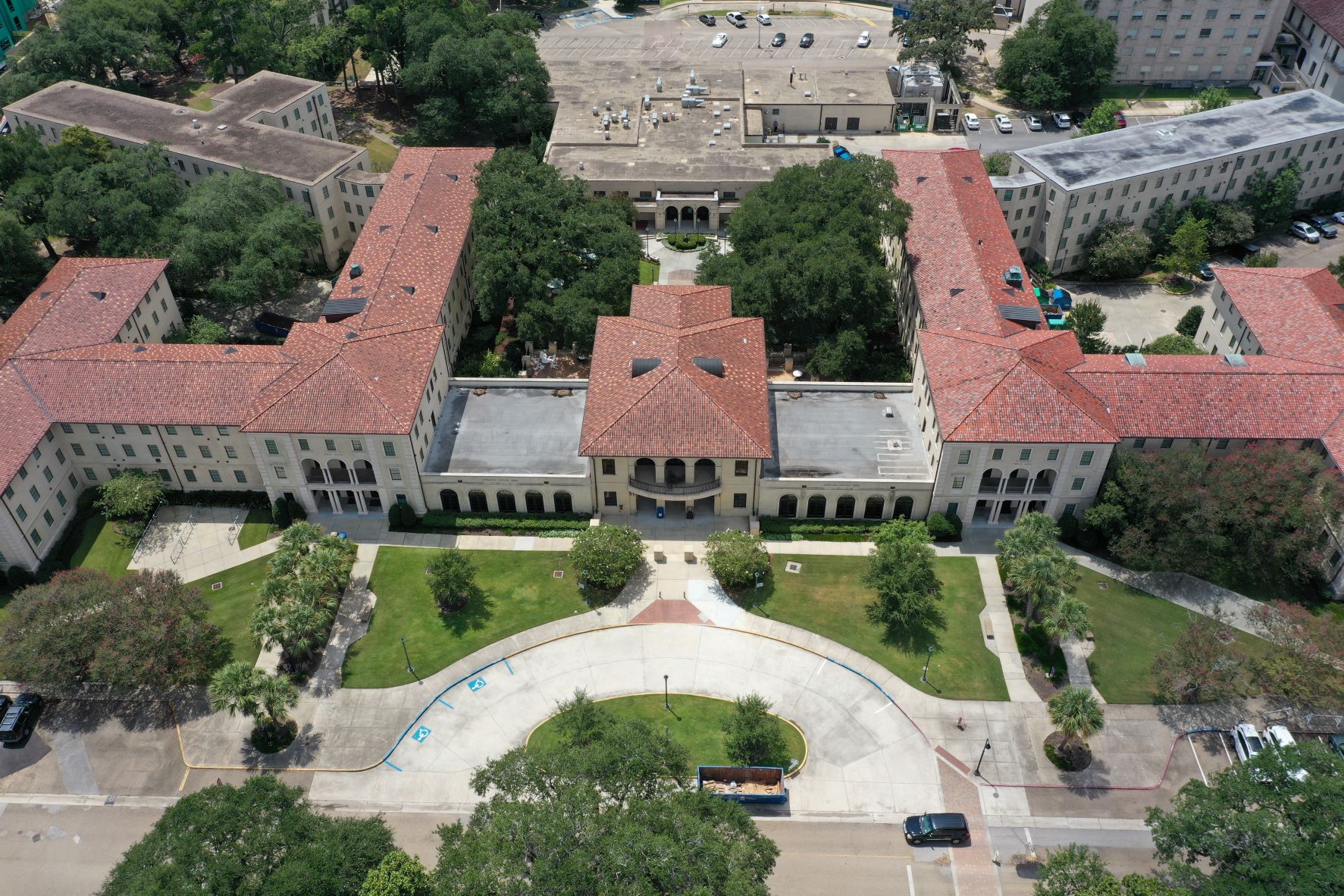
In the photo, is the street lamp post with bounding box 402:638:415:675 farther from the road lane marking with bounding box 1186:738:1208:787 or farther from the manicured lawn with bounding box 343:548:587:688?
the road lane marking with bounding box 1186:738:1208:787

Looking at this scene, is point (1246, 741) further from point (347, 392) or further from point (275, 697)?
point (347, 392)

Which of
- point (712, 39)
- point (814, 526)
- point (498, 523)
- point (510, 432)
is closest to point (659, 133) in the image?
point (712, 39)

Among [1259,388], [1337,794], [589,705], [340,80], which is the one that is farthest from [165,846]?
[340,80]

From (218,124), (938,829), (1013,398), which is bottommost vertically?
(938,829)

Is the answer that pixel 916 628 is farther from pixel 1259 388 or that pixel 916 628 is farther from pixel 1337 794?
pixel 1259 388

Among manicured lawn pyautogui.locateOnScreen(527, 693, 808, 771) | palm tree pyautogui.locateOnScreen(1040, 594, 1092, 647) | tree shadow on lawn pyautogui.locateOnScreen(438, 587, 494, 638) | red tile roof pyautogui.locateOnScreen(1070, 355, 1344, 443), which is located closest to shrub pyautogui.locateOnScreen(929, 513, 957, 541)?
palm tree pyautogui.locateOnScreen(1040, 594, 1092, 647)

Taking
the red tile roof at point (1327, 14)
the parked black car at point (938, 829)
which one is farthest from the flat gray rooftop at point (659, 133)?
the parked black car at point (938, 829)
